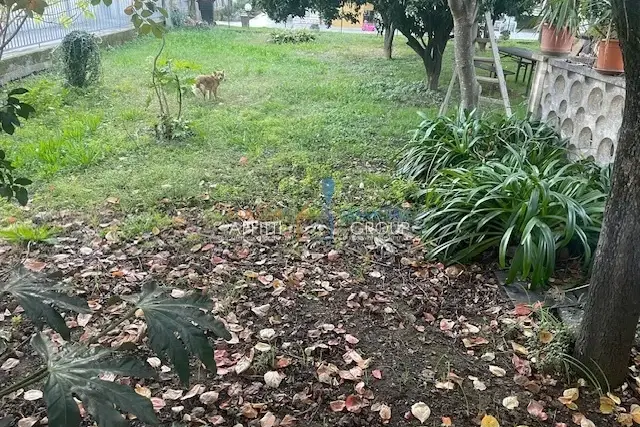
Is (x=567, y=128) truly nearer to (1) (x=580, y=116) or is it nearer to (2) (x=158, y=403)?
(1) (x=580, y=116)

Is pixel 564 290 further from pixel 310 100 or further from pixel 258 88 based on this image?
pixel 258 88

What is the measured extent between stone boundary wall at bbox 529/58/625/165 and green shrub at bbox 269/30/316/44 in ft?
29.7

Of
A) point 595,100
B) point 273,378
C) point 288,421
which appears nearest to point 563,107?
point 595,100

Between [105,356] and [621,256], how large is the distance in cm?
170

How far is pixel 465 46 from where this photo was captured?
489 cm

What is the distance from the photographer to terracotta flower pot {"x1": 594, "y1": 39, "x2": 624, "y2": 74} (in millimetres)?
3807

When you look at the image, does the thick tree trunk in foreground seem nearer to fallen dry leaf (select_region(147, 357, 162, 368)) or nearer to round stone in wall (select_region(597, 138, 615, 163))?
fallen dry leaf (select_region(147, 357, 162, 368))

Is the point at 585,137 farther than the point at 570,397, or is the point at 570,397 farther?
the point at 585,137

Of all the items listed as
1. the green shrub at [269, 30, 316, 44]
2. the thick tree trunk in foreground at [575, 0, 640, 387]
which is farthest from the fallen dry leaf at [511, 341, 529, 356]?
the green shrub at [269, 30, 316, 44]

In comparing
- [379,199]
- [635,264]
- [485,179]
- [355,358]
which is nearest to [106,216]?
[379,199]

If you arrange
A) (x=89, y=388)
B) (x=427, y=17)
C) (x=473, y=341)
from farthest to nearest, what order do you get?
(x=427, y=17) < (x=473, y=341) < (x=89, y=388)

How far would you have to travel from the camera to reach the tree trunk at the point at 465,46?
186 inches

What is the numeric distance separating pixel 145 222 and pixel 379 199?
64.7 inches

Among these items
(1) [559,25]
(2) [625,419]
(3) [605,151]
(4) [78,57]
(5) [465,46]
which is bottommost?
(2) [625,419]
